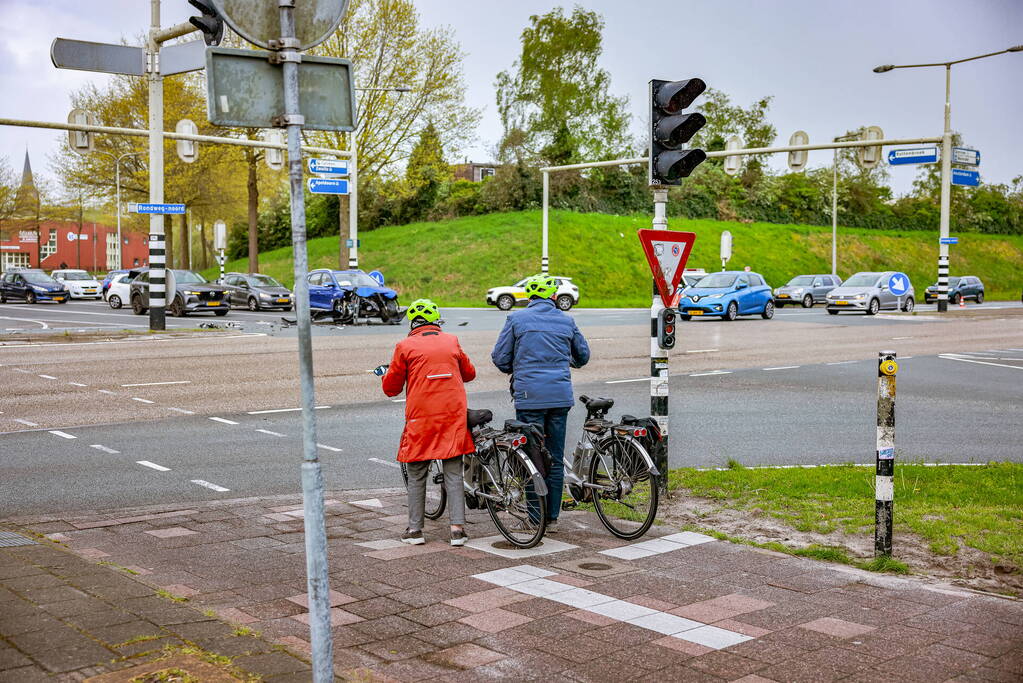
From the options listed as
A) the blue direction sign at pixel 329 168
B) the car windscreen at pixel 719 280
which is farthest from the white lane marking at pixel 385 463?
the car windscreen at pixel 719 280

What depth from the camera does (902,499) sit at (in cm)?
760

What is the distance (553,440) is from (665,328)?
4.25ft

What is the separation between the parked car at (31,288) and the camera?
46375mm

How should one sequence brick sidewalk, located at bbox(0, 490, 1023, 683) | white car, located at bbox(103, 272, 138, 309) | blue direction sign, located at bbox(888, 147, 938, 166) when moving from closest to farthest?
brick sidewalk, located at bbox(0, 490, 1023, 683)
blue direction sign, located at bbox(888, 147, 938, 166)
white car, located at bbox(103, 272, 138, 309)

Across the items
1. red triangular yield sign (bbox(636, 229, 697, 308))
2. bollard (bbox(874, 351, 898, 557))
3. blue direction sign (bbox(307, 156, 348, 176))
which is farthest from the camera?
blue direction sign (bbox(307, 156, 348, 176))

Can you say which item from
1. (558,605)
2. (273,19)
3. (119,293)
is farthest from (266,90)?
(119,293)

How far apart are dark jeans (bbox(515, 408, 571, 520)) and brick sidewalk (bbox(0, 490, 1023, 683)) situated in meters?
0.27

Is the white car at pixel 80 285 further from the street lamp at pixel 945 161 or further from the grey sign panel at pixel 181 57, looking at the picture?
the street lamp at pixel 945 161

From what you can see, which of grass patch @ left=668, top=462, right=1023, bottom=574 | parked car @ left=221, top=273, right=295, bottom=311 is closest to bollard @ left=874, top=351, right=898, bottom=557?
grass patch @ left=668, top=462, right=1023, bottom=574

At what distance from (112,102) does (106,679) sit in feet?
163

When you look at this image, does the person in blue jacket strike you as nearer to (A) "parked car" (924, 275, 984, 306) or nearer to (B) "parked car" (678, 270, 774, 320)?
(B) "parked car" (678, 270, 774, 320)

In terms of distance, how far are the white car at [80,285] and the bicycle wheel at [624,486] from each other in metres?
50.4

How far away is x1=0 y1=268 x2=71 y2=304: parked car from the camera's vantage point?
46375mm

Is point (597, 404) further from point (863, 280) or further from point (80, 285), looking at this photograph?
point (80, 285)
